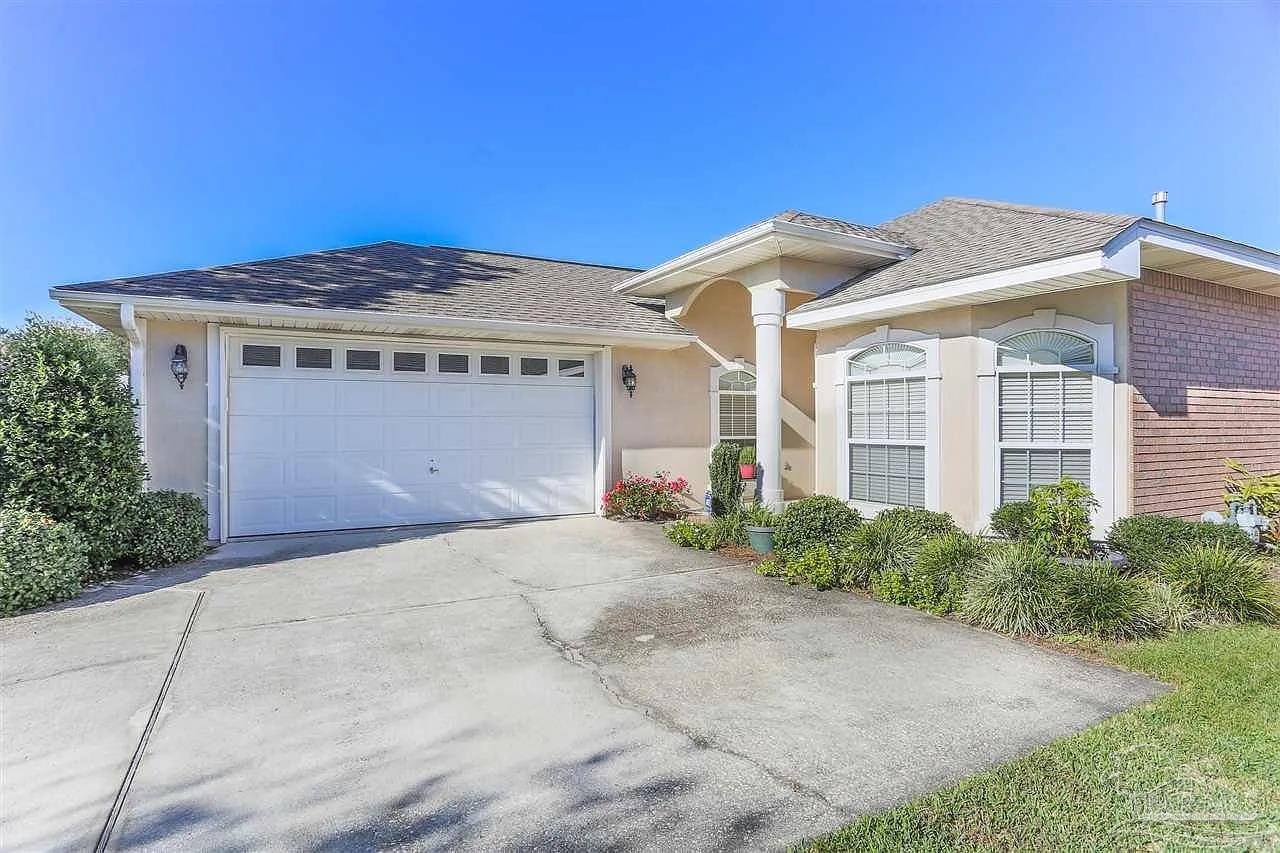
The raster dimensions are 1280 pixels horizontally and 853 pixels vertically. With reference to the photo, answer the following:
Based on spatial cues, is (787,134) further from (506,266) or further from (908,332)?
(908,332)

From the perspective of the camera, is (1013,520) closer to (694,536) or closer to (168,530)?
(694,536)

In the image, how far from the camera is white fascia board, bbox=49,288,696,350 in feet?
24.3

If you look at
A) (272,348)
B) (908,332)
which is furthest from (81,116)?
(908,332)

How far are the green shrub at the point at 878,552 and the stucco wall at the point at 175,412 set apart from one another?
26.4 feet

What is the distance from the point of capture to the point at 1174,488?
7.25 meters

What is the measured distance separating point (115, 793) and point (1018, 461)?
8297 mm

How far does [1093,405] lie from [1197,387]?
1676 mm

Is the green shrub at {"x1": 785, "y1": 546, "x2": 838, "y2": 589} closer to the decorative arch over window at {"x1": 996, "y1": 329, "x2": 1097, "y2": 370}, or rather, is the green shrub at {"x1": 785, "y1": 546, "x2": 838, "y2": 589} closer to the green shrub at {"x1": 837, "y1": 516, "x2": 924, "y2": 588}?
the green shrub at {"x1": 837, "y1": 516, "x2": 924, "y2": 588}

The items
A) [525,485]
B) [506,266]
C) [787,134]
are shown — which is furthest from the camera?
[787,134]

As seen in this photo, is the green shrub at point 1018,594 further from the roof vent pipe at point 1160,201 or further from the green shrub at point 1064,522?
the roof vent pipe at point 1160,201

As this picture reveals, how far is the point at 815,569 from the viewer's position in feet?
21.8

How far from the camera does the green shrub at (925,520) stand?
22.4ft

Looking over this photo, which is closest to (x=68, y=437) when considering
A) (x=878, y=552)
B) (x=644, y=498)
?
(x=644, y=498)

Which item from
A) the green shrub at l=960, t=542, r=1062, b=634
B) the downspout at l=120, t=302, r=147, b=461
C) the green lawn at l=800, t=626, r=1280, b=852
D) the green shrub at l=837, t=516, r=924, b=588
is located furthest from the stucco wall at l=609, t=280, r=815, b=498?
the green lawn at l=800, t=626, r=1280, b=852
